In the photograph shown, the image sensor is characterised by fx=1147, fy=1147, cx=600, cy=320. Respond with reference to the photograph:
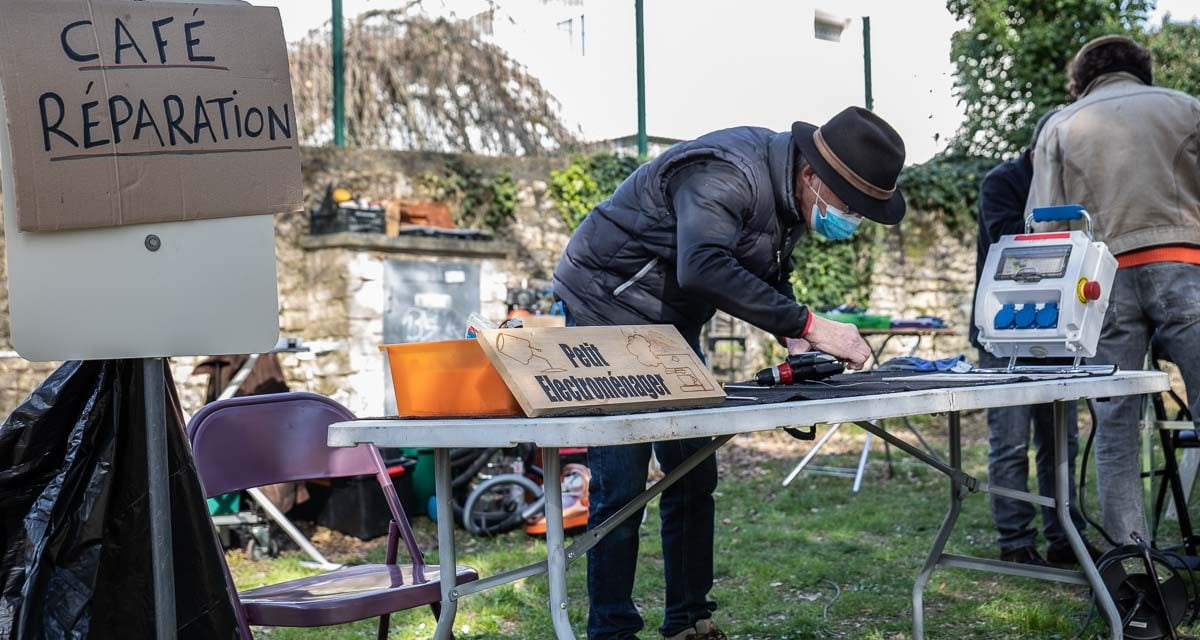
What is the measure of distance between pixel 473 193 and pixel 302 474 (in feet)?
18.7

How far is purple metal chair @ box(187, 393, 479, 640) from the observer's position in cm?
236

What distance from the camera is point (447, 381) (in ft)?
6.67

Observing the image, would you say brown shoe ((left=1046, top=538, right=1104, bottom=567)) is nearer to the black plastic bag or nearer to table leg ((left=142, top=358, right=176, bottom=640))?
the black plastic bag

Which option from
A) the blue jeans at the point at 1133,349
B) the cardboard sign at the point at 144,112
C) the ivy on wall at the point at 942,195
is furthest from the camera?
the ivy on wall at the point at 942,195

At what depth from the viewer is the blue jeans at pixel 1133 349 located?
346cm

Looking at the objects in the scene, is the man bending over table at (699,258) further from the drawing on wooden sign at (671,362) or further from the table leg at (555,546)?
the table leg at (555,546)

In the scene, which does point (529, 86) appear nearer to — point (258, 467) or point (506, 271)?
point (506, 271)

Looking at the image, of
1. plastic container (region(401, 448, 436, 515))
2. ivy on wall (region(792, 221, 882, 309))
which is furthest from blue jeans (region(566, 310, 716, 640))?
ivy on wall (region(792, 221, 882, 309))

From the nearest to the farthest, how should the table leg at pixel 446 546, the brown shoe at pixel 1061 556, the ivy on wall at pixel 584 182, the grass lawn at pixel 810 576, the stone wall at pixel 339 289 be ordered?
the table leg at pixel 446 546 → the grass lawn at pixel 810 576 → the brown shoe at pixel 1061 556 → the stone wall at pixel 339 289 → the ivy on wall at pixel 584 182

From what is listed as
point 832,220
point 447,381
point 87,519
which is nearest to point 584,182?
point 832,220

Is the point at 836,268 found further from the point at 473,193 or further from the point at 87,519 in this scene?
the point at 87,519

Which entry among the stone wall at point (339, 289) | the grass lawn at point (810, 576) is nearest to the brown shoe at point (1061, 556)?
the grass lawn at point (810, 576)

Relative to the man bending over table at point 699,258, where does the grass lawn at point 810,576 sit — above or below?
below

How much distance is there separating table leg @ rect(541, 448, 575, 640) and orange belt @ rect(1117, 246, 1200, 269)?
7.80ft
